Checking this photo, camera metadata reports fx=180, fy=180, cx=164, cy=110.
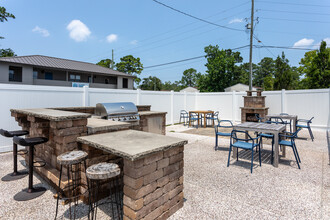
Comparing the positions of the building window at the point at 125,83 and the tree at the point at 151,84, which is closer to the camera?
the building window at the point at 125,83

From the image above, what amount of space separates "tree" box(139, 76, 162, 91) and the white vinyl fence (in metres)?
32.1

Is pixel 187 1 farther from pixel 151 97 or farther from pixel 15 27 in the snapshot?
pixel 15 27

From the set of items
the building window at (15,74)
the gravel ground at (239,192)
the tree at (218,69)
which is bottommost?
the gravel ground at (239,192)

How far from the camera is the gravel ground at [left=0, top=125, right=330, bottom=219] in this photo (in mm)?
2254

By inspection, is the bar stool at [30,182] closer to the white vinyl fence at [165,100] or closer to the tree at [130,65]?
the white vinyl fence at [165,100]

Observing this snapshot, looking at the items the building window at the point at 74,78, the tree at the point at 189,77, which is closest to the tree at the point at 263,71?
the tree at the point at 189,77

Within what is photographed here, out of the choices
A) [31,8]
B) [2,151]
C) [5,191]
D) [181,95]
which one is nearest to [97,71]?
[31,8]

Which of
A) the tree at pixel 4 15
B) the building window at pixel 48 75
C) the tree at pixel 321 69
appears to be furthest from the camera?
the tree at pixel 321 69

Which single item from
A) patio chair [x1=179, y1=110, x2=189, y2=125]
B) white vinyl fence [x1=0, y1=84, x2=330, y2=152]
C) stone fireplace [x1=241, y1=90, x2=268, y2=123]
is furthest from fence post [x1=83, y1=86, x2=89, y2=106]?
stone fireplace [x1=241, y1=90, x2=268, y2=123]

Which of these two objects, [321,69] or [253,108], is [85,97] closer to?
[253,108]

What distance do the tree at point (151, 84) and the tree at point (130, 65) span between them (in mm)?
13320

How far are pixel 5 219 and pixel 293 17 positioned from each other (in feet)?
59.6

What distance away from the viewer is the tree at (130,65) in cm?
2817

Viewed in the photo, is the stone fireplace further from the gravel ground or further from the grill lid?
the grill lid
